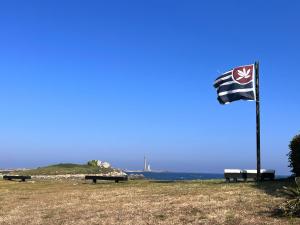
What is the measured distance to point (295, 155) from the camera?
2686 centimetres

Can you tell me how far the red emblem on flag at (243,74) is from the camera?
31.2 metres

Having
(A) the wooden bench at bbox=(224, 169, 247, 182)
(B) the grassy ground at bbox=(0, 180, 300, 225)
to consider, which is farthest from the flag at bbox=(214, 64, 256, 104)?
(B) the grassy ground at bbox=(0, 180, 300, 225)

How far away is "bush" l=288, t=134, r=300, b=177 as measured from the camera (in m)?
26.6

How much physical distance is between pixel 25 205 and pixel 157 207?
671 centimetres

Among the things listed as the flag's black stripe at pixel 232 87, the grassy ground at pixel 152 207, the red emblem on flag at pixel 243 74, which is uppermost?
the red emblem on flag at pixel 243 74

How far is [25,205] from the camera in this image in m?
22.6

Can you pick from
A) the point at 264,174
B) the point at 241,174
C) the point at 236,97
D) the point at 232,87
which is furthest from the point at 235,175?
the point at 232,87

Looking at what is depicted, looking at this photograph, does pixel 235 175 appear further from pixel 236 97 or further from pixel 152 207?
pixel 152 207

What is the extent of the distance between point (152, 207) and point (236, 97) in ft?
46.1

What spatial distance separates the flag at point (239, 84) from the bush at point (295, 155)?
4718 mm

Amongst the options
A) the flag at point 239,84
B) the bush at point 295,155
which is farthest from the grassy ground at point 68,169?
the bush at point 295,155

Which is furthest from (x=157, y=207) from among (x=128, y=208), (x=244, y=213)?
(x=244, y=213)

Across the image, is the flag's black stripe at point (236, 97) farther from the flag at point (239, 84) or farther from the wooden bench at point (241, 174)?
the wooden bench at point (241, 174)

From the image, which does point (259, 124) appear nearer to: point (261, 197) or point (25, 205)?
point (261, 197)
